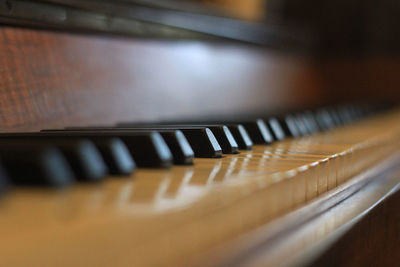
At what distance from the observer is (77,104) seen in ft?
3.16

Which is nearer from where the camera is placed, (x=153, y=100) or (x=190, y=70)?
(x=153, y=100)

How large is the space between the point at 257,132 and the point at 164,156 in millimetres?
382

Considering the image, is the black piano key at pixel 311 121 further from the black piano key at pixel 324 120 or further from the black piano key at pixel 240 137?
the black piano key at pixel 240 137

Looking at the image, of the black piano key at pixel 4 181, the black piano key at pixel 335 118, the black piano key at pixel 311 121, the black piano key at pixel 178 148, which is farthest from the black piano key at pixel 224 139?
the black piano key at pixel 335 118

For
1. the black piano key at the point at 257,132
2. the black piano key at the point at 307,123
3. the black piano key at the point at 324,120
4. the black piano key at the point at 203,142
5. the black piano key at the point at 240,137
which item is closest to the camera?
the black piano key at the point at 203,142

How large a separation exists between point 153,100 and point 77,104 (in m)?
0.31

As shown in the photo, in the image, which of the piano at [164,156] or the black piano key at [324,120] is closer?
the piano at [164,156]

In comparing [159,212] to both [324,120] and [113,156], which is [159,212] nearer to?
[113,156]

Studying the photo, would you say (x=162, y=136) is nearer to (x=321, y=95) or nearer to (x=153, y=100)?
(x=153, y=100)

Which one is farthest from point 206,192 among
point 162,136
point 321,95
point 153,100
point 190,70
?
point 321,95

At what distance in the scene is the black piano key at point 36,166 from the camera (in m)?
0.41

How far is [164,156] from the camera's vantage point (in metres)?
0.56

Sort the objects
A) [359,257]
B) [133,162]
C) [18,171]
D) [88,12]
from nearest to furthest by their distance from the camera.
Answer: [18,171], [133,162], [359,257], [88,12]

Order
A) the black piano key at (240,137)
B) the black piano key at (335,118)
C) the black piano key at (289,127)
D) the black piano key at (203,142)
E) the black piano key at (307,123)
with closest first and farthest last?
1. the black piano key at (203,142)
2. the black piano key at (240,137)
3. the black piano key at (289,127)
4. the black piano key at (307,123)
5. the black piano key at (335,118)
